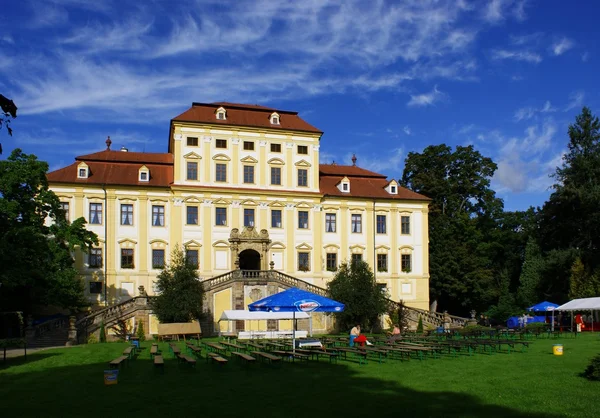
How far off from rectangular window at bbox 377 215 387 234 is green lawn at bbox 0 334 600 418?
26.0 m

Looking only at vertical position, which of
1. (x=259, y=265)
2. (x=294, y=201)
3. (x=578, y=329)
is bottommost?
(x=578, y=329)

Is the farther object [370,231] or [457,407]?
[370,231]

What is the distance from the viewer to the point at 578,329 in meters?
40.2

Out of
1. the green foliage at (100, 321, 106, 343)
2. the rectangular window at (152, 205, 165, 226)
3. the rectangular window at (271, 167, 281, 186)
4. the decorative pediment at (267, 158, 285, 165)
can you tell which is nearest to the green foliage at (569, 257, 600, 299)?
the rectangular window at (271, 167, 281, 186)

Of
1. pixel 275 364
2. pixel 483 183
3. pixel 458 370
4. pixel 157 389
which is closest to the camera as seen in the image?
pixel 157 389

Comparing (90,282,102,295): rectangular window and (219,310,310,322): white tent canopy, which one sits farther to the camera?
(90,282,102,295): rectangular window

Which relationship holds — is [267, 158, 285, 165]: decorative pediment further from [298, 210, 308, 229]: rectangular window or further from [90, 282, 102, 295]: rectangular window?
[90, 282, 102, 295]: rectangular window

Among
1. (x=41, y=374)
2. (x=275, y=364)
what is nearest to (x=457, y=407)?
(x=275, y=364)

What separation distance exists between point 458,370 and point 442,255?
36300mm

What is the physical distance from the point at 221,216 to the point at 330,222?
811 centimetres

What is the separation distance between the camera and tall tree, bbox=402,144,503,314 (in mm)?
54062

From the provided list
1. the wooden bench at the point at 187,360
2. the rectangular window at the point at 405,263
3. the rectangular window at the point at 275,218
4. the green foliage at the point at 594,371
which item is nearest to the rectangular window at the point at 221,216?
the rectangular window at the point at 275,218

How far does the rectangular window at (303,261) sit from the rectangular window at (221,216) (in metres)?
5.89

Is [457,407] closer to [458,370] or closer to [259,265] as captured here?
[458,370]
